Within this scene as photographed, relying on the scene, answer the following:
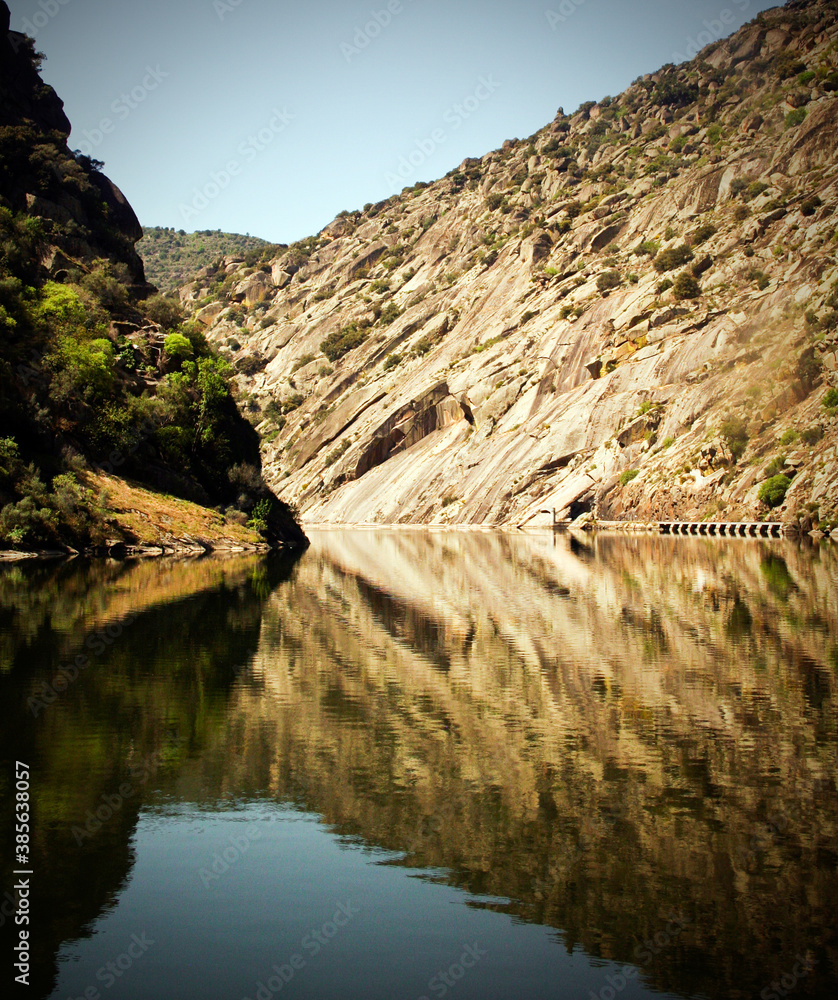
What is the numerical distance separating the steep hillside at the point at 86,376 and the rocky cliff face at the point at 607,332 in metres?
36.7

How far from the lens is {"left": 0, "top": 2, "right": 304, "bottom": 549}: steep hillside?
4500 cm

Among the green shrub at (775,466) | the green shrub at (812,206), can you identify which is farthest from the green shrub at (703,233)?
the green shrub at (775,466)

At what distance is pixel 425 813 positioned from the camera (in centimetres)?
883

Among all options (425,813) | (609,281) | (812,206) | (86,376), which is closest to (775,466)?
(812,206)

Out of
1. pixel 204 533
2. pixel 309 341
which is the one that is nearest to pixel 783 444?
pixel 204 533

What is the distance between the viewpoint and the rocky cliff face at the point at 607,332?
242 ft

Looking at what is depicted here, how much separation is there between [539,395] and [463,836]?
Answer: 94.1 m

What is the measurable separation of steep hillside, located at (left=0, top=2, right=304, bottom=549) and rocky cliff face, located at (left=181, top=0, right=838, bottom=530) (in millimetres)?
36688

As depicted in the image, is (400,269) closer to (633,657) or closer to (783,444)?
(783,444)

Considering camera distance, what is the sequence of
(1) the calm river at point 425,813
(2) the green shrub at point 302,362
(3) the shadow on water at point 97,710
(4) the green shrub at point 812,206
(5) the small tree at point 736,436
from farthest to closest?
(2) the green shrub at point 302,362 → (4) the green shrub at point 812,206 → (5) the small tree at point 736,436 → (3) the shadow on water at point 97,710 → (1) the calm river at point 425,813

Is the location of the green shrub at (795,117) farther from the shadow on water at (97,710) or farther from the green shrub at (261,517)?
the shadow on water at (97,710)

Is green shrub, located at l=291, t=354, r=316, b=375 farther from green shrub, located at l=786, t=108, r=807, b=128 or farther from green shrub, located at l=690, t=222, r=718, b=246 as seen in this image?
green shrub, located at l=786, t=108, r=807, b=128

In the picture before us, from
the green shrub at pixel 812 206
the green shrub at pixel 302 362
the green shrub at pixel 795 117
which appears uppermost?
the green shrub at pixel 795 117

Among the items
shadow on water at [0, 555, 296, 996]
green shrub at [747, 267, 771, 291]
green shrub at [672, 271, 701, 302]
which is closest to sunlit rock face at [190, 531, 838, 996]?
shadow on water at [0, 555, 296, 996]
